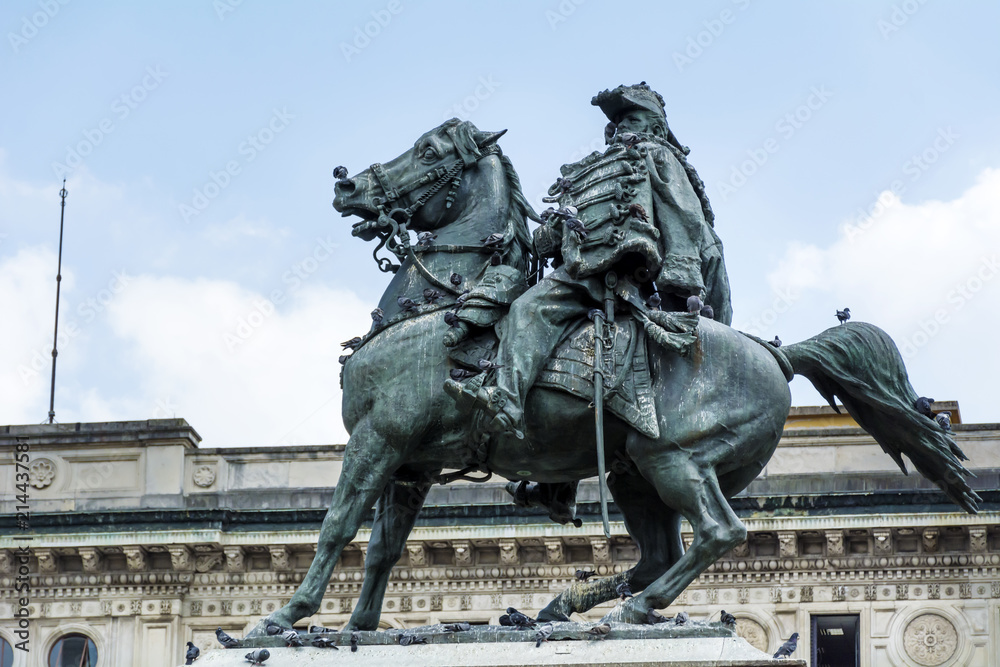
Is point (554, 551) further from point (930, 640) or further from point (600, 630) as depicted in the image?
point (600, 630)

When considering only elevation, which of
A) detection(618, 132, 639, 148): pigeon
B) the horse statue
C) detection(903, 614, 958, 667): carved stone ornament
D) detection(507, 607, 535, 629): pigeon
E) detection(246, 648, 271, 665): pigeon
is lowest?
detection(246, 648, 271, 665): pigeon

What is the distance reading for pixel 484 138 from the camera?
636 inches

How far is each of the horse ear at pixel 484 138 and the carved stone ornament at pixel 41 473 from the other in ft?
110

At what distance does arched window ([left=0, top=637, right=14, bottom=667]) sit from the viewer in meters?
47.1

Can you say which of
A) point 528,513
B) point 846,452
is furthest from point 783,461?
point 528,513

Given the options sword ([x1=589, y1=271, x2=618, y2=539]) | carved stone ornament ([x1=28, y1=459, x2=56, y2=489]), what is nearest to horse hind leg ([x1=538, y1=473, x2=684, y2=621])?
sword ([x1=589, y1=271, x2=618, y2=539])

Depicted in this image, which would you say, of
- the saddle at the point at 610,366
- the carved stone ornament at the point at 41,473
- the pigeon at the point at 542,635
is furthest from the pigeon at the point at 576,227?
the carved stone ornament at the point at 41,473

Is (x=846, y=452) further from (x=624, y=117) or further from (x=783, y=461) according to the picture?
(x=624, y=117)

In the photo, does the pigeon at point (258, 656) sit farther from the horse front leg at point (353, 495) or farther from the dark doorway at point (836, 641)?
the dark doorway at point (836, 641)

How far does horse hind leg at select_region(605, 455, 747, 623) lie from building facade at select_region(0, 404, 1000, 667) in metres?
28.6

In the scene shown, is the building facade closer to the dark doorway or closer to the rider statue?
the dark doorway

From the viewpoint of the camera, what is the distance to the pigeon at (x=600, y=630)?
46.0ft

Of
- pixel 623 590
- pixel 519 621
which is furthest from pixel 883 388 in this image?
pixel 519 621

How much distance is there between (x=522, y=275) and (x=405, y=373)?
1008 mm
